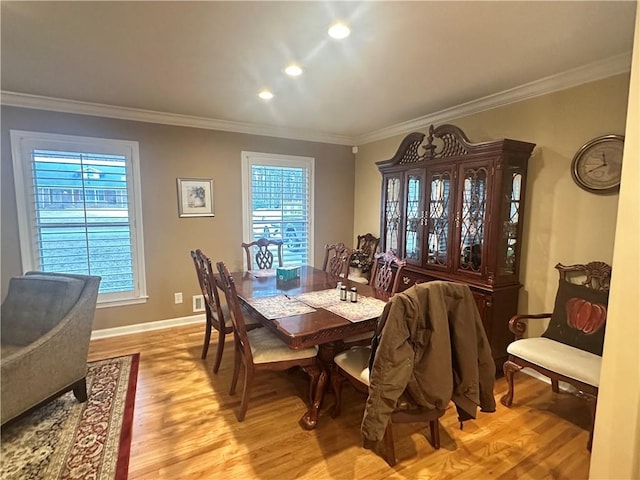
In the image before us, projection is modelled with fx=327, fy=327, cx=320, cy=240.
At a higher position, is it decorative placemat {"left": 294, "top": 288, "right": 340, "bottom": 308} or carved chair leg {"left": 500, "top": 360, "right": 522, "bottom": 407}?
decorative placemat {"left": 294, "top": 288, "right": 340, "bottom": 308}

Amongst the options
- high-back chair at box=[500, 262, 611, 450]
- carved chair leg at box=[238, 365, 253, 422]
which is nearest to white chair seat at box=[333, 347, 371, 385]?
carved chair leg at box=[238, 365, 253, 422]

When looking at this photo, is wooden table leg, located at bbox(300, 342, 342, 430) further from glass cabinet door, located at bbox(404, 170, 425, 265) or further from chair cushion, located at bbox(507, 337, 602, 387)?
glass cabinet door, located at bbox(404, 170, 425, 265)

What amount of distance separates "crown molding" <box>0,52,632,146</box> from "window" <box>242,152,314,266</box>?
34cm

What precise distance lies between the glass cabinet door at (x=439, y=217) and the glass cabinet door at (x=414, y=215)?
96mm

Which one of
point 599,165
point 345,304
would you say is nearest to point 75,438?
point 345,304

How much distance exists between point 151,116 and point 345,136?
8.30ft

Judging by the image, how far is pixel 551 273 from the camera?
2.76 metres

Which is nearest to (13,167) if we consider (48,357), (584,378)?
(48,357)

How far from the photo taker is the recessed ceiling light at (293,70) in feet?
7.97

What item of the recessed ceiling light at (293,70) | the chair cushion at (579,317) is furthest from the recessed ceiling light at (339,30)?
the chair cushion at (579,317)

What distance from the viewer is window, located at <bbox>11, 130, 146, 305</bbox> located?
3.17 metres

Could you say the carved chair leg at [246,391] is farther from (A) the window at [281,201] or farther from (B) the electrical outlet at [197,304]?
(A) the window at [281,201]

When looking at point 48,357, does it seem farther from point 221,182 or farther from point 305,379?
point 221,182

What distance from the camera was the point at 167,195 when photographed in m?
3.78
